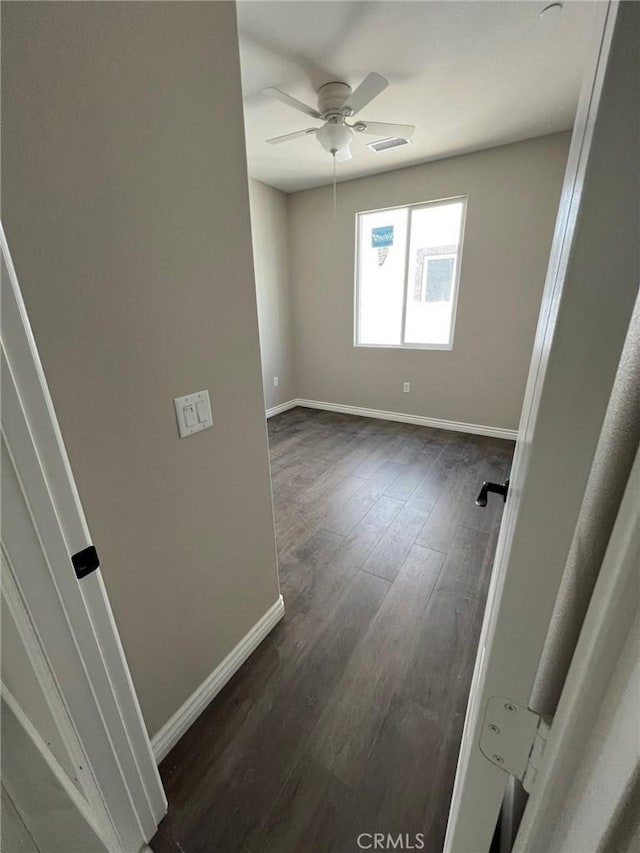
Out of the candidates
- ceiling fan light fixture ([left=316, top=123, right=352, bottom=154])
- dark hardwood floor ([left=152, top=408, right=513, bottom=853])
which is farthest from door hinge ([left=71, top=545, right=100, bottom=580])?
ceiling fan light fixture ([left=316, top=123, right=352, bottom=154])

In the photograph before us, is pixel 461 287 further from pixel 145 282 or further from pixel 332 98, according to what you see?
pixel 145 282

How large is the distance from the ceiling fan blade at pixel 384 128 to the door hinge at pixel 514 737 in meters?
2.95

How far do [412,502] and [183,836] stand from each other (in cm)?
202

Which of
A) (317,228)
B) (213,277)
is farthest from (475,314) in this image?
(213,277)

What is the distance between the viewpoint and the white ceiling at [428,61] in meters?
1.63

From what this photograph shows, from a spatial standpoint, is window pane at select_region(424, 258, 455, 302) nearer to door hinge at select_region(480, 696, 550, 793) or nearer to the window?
the window

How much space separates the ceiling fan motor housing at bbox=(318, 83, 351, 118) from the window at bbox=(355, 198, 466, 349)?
64.6 inches

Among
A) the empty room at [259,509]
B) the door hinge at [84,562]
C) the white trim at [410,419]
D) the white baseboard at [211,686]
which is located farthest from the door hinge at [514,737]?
the white trim at [410,419]

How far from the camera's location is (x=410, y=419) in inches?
166

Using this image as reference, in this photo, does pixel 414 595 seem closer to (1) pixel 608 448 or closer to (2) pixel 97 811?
(2) pixel 97 811

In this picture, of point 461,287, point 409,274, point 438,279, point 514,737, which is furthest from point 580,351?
point 409,274

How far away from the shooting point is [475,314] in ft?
11.6

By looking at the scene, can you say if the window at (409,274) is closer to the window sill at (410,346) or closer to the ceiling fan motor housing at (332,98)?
the window sill at (410,346)

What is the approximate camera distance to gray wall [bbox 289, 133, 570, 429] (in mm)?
3076
